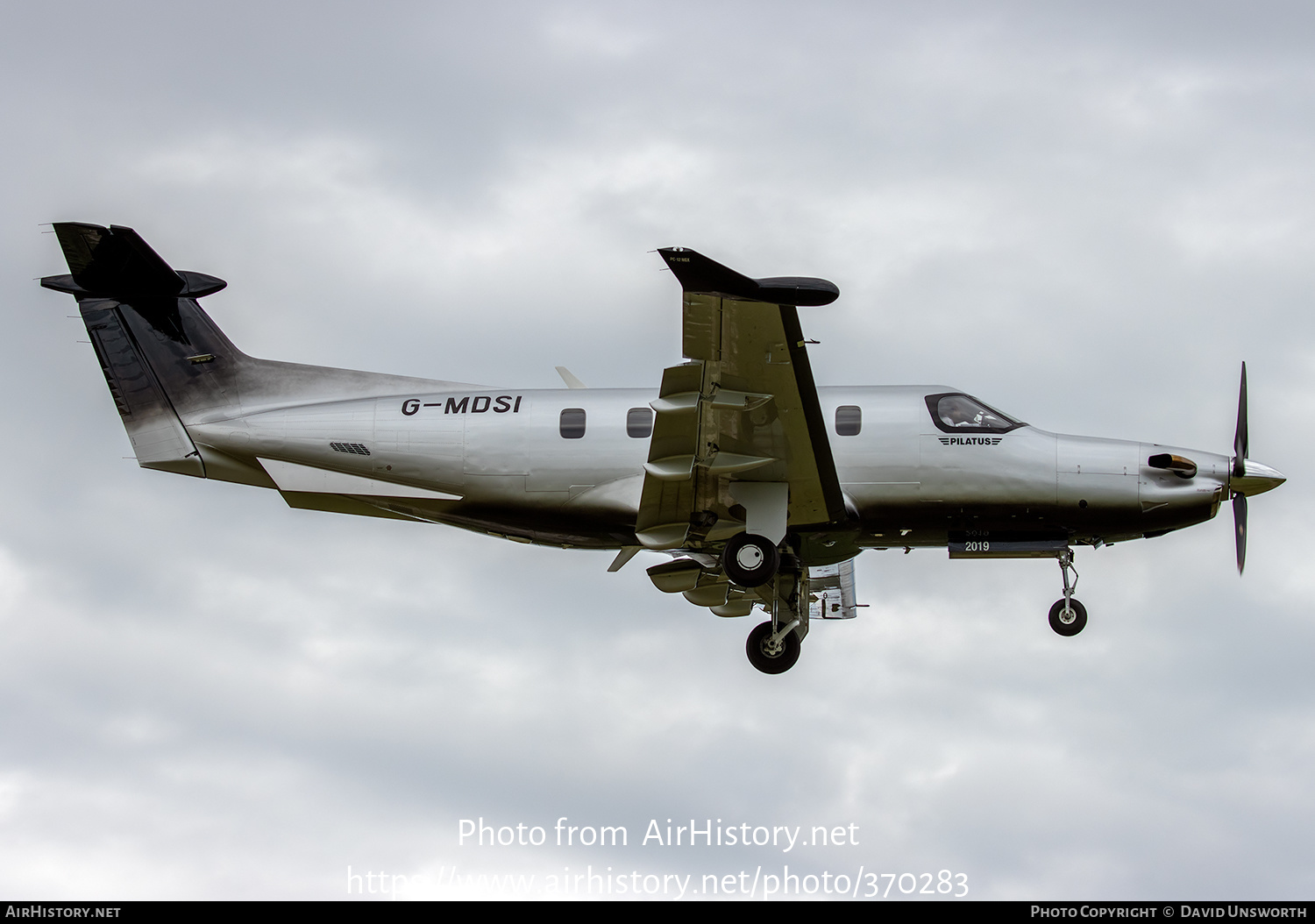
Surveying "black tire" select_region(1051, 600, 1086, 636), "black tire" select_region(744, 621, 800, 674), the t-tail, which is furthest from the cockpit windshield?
the t-tail

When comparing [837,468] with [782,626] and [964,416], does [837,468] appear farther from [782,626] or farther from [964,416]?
[782,626]

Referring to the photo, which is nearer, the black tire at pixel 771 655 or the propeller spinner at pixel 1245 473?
the propeller spinner at pixel 1245 473

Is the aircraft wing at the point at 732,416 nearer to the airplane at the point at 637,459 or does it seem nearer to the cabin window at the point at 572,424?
the airplane at the point at 637,459

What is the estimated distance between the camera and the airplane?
17.6m

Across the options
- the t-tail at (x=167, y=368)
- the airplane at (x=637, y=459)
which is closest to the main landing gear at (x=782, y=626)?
the airplane at (x=637, y=459)

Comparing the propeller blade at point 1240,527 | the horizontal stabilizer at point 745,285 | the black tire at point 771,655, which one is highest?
the horizontal stabilizer at point 745,285

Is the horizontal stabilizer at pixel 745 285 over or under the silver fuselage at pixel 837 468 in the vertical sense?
over

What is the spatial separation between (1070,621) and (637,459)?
652 centimetres

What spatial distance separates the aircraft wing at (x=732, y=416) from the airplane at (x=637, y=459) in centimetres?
4

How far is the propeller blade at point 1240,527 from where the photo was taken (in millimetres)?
19625

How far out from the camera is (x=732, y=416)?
54.0ft

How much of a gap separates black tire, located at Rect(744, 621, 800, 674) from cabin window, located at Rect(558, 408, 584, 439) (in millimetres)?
4863

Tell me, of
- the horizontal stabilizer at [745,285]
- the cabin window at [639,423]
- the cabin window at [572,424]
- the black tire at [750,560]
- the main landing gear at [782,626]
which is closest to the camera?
the horizontal stabilizer at [745,285]

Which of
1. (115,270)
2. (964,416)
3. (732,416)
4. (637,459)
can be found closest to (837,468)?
(964,416)
